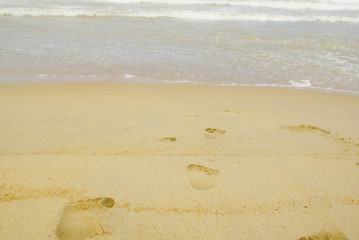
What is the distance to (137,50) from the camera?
8.03 metres

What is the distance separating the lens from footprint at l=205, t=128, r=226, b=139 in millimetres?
3906

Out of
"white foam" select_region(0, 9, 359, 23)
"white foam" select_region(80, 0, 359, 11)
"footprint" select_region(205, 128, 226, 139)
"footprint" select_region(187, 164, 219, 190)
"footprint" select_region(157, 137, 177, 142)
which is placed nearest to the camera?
"footprint" select_region(187, 164, 219, 190)

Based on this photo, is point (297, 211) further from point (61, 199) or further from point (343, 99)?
point (343, 99)

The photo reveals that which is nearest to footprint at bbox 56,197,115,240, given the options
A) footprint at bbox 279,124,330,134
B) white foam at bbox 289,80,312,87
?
footprint at bbox 279,124,330,134

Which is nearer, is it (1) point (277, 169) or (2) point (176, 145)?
(1) point (277, 169)

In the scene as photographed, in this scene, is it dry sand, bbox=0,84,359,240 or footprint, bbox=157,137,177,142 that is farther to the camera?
footprint, bbox=157,137,177,142

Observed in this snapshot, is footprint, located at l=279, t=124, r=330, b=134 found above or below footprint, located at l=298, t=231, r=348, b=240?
above

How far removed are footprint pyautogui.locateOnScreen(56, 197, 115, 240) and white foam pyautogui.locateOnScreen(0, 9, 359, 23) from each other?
472 inches

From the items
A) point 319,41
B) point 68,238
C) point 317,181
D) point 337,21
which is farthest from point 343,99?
point 337,21

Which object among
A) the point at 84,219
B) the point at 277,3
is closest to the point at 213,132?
the point at 84,219

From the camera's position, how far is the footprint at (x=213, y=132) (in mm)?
3906

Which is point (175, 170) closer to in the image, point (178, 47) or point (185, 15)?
point (178, 47)

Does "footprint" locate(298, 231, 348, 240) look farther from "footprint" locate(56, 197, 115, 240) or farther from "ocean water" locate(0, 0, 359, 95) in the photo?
"ocean water" locate(0, 0, 359, 95)

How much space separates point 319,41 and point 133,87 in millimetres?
6643
